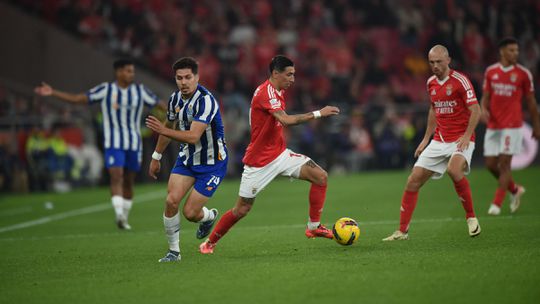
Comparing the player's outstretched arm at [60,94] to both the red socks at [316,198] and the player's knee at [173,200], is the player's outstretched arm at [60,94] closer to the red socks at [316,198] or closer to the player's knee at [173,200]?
the player's knee at [173,200]

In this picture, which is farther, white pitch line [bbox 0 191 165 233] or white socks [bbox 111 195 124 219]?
white pitch line [bbox 0 191 165 233]

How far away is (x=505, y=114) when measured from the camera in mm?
12922

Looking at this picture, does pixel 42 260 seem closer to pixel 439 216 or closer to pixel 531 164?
pixel 439 216

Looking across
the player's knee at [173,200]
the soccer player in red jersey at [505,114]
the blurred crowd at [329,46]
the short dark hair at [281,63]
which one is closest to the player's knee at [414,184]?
the short dark hair at [281,63]

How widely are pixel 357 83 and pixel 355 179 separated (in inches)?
169

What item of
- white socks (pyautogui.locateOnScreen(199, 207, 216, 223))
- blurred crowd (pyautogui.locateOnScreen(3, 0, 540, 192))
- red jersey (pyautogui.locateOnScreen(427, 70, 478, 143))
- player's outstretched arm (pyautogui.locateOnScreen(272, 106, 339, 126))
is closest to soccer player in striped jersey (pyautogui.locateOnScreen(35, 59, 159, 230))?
white socks (pyautogui.locateOnScreen(199, 207, 216, 223))

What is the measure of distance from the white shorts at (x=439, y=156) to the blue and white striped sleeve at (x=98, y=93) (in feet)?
18.4

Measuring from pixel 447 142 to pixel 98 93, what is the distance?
19.5ft

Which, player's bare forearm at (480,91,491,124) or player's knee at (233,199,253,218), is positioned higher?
player's bare forearm at (480,91,491,124)

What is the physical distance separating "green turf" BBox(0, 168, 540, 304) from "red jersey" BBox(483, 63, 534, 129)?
1.42 m

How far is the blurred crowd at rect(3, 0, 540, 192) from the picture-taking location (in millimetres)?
24312

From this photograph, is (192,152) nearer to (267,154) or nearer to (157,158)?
(157,158)

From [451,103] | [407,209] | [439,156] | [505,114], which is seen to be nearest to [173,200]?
[407,209]

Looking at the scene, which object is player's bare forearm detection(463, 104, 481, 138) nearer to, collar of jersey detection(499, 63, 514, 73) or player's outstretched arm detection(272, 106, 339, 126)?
player's outstretched arm detection(272, 106, 339, 126)
